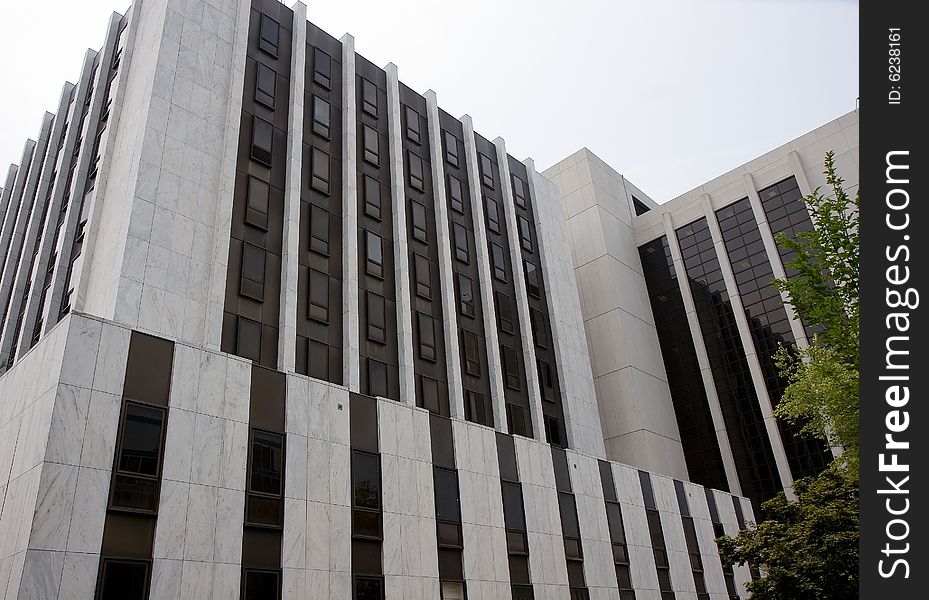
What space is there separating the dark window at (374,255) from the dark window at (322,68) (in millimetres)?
8692

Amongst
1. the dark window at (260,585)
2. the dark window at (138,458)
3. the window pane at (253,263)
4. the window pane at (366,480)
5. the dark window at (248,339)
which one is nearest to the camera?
the dark window at (138,458)

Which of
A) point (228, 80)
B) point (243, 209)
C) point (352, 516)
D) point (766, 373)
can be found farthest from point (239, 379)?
point (766, 373)

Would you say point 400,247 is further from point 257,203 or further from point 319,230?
point 257,203

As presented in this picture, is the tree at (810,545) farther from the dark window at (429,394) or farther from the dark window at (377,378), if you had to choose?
the dark window at (377,378)

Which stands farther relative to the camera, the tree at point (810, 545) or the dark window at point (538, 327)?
the dark window at point (538, 327)

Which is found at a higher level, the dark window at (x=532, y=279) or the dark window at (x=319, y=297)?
the dark window at (x=532, y=279)

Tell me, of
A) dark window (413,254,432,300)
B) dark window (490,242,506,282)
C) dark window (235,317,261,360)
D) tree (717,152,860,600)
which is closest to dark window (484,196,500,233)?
dark window (490,242,506,282)

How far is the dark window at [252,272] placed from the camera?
29438mm

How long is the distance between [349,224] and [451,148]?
12.2m

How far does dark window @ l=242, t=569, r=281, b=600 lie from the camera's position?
20.4 m

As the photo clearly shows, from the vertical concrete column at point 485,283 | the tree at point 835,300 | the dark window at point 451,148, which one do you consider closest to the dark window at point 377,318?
the vertical concrete column at point 485,283

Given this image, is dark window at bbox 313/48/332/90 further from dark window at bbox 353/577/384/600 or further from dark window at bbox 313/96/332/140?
dark window at bbox 353/577/384/600

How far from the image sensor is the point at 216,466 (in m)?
21.1

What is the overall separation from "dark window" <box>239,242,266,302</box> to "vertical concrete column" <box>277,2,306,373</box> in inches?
36.2
